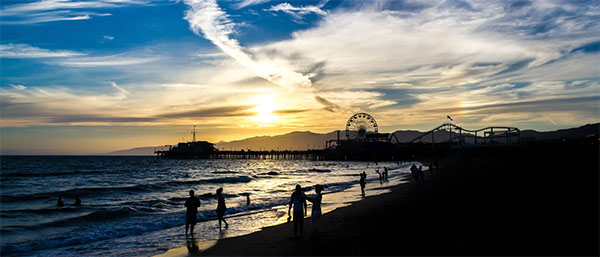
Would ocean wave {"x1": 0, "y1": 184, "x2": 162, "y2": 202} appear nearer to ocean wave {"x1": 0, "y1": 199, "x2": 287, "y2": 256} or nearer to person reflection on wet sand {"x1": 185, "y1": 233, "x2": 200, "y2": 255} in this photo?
ocean wave {"x1": 0, "y1": 199, "x2": 287, "y2": 256}

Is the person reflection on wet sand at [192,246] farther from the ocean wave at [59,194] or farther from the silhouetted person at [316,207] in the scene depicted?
the ocean wave at [59,194]

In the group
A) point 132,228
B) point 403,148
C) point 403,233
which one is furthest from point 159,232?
point 403,148

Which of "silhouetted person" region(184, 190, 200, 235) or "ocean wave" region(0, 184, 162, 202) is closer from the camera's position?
"silhouetted person" region(184, 190, 200, 235)

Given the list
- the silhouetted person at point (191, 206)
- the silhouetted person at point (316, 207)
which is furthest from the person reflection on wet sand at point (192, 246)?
the silhouetted person at point (316, 207)

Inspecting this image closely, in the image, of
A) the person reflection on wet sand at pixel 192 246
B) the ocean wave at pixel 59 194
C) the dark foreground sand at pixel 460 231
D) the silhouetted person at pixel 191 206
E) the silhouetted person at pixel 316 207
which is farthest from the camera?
the ocean wave at pixel 59 194

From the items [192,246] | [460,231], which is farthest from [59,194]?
[460,231]

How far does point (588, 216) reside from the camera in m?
9.06

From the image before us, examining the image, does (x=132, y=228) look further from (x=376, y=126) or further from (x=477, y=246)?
(x=376, y=126)

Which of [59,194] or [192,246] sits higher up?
[192,246]

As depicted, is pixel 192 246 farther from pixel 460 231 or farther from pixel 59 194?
pixel 59 194

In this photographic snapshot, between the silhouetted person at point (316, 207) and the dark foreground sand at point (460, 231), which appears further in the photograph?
the silhouetted person at point (316, 207)

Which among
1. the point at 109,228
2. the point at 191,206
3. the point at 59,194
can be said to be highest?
the point at 191,206

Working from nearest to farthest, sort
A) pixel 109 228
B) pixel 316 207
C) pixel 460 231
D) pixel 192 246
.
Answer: pixel 460 231 < pixel 316 207 < pixel 192 246 < pixel 109 228

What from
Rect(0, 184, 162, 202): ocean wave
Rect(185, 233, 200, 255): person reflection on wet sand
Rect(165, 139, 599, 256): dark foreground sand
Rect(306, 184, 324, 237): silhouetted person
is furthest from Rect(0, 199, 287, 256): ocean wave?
Rect(0, 184, 162, 202): ocean wave
